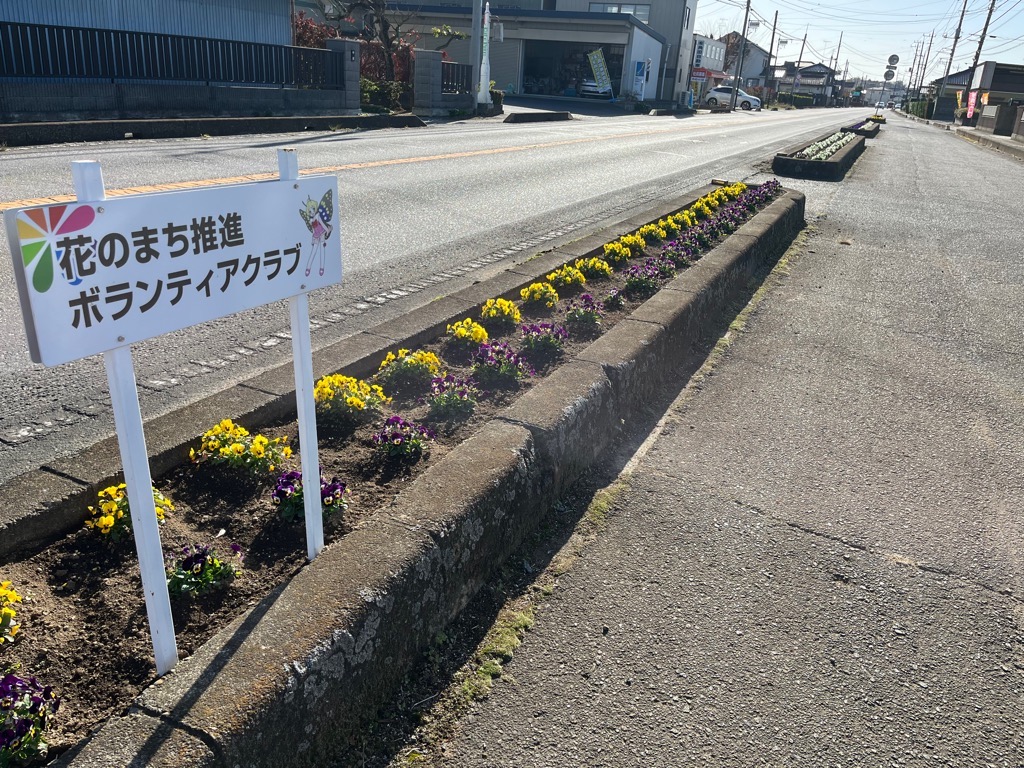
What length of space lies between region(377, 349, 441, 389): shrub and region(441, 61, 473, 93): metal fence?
26790mm

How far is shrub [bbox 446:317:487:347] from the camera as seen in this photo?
15.0ft

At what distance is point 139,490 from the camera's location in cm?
190

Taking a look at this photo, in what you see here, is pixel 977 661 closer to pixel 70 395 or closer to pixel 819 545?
pixel 819 545

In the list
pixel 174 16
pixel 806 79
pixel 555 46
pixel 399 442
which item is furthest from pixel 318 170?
pixel 806 79

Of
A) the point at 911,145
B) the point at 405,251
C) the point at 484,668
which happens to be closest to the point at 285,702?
the point at 484,668

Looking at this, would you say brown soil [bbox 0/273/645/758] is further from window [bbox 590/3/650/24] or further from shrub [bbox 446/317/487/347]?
window [bbox 590/3/650/24]

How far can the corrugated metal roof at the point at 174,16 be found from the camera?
1719 cm

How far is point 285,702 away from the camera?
1.93m

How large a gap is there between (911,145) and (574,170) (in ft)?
70.6

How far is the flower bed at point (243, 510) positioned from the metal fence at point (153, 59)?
15.0m

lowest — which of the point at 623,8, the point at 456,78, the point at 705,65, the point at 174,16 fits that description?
the point at 456,78

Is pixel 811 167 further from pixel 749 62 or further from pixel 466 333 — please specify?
pixel 749 62

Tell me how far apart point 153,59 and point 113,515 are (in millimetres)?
18080

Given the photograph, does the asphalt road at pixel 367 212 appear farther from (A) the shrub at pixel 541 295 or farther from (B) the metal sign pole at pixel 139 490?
(B) the metal sign pole at pixel 139 490
